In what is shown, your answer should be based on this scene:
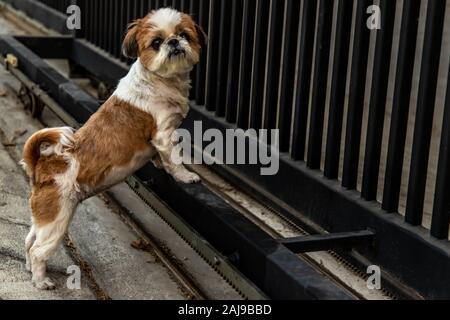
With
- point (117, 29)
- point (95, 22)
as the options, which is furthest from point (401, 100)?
point (95, 22)

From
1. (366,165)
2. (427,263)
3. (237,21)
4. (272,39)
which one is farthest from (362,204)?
(237,21)

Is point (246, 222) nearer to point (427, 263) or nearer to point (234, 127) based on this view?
point (427, 263)

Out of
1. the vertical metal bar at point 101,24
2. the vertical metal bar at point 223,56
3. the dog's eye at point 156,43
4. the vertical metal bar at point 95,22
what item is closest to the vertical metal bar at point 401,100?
the dog's eye at point 156,43

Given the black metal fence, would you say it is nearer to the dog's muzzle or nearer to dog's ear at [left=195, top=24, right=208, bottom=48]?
dog's ear at [left=195, top=24, right=208, bottom=48]

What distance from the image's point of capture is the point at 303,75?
325 cm

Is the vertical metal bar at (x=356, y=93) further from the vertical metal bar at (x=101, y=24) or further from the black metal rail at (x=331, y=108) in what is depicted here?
Result: the vertical metal bar at (x=101, y=24)

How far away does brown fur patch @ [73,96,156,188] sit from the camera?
8.77 feet

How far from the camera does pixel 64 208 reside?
8.64 ft

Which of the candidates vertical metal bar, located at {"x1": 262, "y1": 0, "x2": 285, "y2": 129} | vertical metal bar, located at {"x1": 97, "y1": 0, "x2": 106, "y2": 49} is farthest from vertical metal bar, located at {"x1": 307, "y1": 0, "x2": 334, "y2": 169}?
vertical metal bar, located at {"x1": 97, "y1": 0, "x2": 106, "y2": 49}

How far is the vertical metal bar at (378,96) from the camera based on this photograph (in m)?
2.78

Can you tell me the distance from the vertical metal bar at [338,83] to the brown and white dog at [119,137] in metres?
0.53

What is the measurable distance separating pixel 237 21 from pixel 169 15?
108cm

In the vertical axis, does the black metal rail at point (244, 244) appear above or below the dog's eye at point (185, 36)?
below

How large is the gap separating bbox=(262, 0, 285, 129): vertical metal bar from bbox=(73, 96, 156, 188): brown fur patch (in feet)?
2.78
